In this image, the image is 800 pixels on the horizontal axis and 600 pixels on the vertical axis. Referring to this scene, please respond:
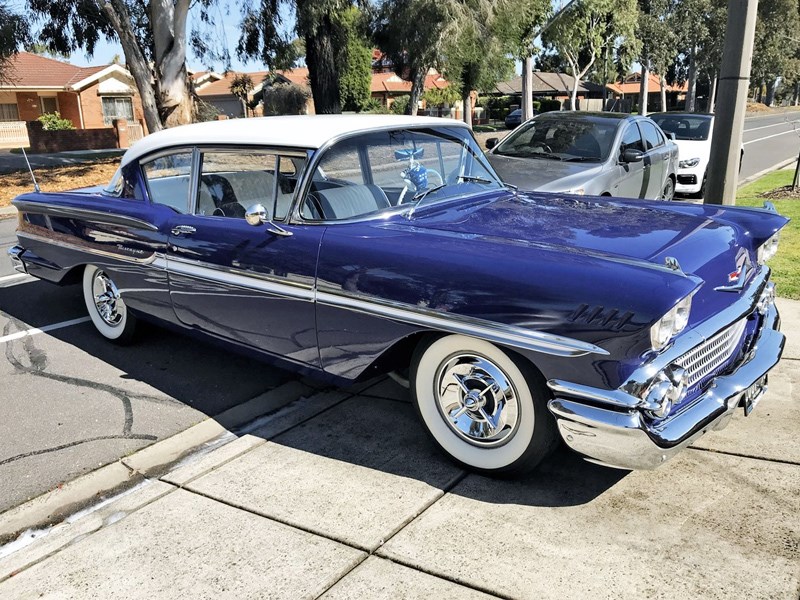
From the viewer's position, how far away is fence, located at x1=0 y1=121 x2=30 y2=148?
32175mm

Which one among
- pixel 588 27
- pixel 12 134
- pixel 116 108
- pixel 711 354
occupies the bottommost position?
pixel 711 354

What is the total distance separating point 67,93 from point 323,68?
23.7 meters

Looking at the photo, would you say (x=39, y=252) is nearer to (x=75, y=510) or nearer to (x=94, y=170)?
(x=75, y=510)

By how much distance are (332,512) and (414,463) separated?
1.84 ft

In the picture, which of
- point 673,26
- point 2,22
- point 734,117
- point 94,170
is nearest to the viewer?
point 734,117

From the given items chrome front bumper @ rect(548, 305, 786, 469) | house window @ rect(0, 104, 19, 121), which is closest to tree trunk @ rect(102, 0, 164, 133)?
chrome front bumper @ rect(548, 305, 786, 469)

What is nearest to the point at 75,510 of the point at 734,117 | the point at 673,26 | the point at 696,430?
the point at 696,430

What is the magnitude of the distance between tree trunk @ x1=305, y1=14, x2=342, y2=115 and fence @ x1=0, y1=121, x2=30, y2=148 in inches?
751

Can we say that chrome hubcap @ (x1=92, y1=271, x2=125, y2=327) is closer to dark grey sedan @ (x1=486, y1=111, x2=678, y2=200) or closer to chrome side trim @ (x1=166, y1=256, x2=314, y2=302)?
chrome side trim @ (x1=166, y1=256, x2=314, y2=302)

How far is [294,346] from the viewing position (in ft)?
12.6

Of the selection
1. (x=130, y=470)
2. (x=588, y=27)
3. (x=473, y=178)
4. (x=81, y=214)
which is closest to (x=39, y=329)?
(x=81, y=214)

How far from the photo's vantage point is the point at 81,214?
16.7 ft

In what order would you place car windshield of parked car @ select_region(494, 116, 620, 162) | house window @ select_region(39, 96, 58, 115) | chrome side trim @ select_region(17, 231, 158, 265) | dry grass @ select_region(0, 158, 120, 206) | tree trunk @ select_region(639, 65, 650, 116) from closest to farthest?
1. chrome side trim @ select_region(17, 231, 158, 265)
2. car windshield of parked car @ select_region(494, 116, 620, 162)
3. dry grass @ select_region(0, 158, 120, 206)
4. tree trunk @ select_region(639, 65, 650, 116)
5. house window @ select_region(39, 96, 58, 115)

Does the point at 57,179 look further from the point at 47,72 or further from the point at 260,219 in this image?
the point at 47,72
